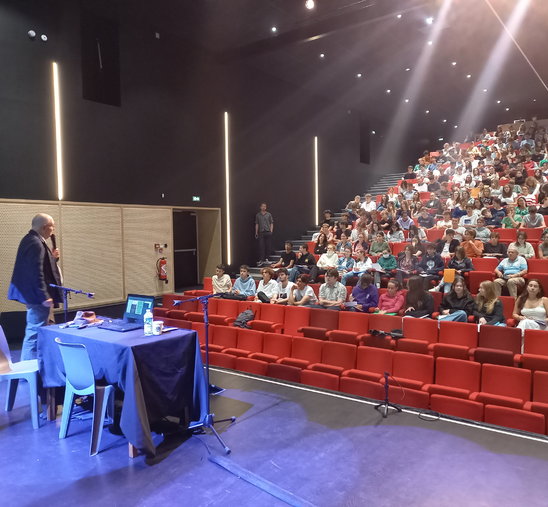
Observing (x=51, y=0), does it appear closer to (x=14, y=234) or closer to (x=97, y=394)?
(x=14, y=234)

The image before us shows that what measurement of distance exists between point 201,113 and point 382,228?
12.7 ft

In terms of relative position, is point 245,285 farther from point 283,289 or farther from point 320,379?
point 320,379

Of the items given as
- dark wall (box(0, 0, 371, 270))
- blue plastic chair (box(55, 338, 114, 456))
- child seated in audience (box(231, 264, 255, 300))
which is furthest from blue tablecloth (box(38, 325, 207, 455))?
dark wall (box(0, 0, 371, 270))

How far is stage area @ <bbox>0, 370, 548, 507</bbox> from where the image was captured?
2.36 m

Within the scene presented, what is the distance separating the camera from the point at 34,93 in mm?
6324

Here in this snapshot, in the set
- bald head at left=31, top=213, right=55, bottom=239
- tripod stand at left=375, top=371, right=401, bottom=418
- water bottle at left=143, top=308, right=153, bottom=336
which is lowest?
tripod stand at left=375, top=371, right=401, bottom=418

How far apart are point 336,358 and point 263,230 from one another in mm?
5353

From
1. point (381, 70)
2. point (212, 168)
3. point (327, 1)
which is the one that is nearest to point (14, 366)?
point (212, 168)

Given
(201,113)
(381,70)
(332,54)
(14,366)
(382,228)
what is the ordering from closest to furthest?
(14,366) < (382,228) < (201,113) < (332,54) < (381,70)

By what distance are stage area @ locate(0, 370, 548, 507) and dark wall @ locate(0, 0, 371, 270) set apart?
13.9ft

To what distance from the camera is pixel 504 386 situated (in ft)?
11.7

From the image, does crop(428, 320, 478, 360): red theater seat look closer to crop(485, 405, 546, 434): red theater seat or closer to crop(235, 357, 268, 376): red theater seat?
crop(485, 405, 546, 434): red theater seat

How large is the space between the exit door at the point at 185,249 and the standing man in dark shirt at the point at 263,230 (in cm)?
122

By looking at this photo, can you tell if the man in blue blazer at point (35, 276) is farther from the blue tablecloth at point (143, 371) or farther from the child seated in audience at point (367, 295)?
the child seated in audience at point (367, 295)
